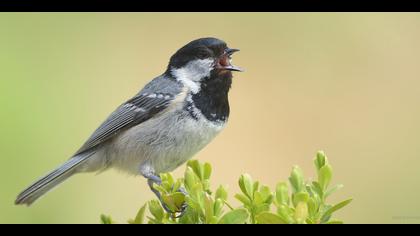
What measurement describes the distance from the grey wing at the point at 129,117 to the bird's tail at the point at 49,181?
48 mm

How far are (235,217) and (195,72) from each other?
142 centimetres

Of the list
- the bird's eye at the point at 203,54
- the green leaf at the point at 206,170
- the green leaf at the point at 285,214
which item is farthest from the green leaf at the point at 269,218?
the bird's eye at the point at 203,54

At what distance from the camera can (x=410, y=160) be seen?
476cm

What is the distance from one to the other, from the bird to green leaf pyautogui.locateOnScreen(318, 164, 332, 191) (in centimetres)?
104

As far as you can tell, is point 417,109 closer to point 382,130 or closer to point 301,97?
point 382,130

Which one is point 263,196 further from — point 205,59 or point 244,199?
point 205,59

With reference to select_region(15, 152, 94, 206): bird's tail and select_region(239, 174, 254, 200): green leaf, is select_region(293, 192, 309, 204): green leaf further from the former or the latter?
select_region(15, 152, 94, 206): bird's tail

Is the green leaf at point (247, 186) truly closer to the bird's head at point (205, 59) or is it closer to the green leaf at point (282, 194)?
the green leaf at point (282, 194)

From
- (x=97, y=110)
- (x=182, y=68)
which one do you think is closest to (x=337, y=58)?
(x=97, y=110)

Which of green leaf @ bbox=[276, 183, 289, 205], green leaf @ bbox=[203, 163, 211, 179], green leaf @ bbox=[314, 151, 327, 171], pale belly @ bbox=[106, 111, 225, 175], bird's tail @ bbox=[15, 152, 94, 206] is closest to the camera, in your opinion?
green leaf @ bbox=[276, 183, 289, 205]

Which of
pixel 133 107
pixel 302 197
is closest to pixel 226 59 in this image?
pixel 133 107

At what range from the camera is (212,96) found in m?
2.96

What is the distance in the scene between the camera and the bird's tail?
311cm

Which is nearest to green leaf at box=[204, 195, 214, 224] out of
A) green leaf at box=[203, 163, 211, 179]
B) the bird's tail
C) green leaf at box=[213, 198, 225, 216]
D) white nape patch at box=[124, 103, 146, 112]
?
green leaf at box=[213, 198, 225, 216]
